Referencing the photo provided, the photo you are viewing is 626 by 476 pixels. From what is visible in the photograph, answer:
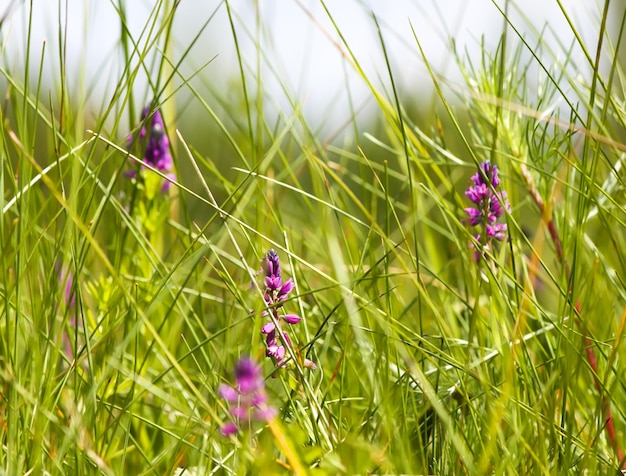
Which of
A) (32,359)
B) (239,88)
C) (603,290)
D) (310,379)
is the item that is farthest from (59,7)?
(239,88)

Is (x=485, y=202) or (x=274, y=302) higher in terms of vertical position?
(x=485, y=202)

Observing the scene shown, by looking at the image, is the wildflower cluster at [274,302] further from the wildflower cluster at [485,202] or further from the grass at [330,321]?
the wildflower cluster at [485,202]

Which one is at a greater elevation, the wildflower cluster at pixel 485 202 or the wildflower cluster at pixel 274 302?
the wildflower cluster at pixel 485 202

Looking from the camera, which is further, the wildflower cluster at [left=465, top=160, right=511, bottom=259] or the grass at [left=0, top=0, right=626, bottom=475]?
the wildflower cluster at [left=465, top=160, right=511, bottom=259]

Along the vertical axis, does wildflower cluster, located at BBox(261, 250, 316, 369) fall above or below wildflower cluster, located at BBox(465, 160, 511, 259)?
below

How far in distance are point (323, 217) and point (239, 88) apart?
1.11 metres

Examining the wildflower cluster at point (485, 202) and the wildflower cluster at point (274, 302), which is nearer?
the wildflower cluster at point (274, 302)

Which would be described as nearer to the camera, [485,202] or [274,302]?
[274,302]

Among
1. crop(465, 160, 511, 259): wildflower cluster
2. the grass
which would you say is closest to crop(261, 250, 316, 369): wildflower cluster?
the grass

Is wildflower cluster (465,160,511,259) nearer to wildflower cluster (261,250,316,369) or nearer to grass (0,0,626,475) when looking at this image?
grass (0,0,626,475)

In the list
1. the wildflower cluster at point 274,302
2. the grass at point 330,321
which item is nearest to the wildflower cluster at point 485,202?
the grass at point 330,321

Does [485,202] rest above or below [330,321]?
above

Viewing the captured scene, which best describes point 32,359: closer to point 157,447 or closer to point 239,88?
point 157,447

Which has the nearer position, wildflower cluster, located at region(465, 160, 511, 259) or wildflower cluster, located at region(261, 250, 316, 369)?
wildflower cluster, located at region(261, 250, 316, 369)
